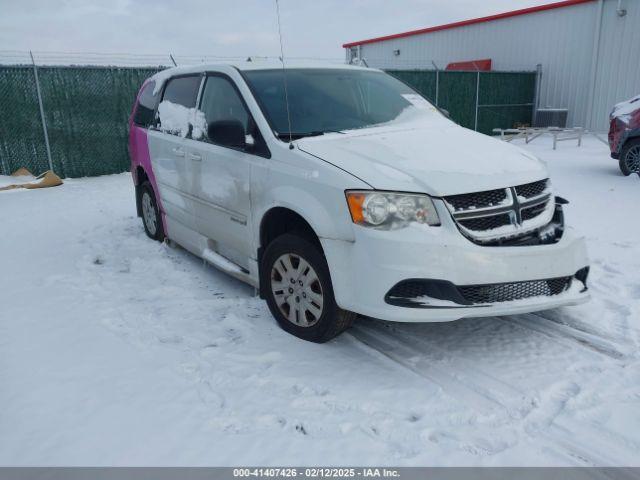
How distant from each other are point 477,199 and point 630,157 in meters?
7.73

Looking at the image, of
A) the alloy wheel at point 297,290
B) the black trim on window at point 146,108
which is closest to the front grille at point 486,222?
the alloy wheel at point 297,290

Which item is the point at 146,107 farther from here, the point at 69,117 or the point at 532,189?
the point at 69,117

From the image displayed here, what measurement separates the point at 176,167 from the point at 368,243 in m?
2.58

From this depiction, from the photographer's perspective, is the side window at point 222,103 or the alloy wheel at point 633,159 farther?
the alloy wheel at point 633,159

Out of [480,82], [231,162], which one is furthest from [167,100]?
[480,82]

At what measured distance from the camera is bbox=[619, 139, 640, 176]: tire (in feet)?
29.9

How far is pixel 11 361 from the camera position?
11.2 ft

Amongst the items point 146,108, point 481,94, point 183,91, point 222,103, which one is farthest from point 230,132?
point 481,94

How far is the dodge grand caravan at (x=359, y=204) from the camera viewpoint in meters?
2.97

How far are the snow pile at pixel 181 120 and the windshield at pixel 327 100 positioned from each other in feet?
2.22

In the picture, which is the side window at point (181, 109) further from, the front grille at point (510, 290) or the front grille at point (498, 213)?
the front grille at point (510, 290)

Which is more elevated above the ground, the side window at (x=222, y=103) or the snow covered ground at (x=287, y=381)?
the side window at (x=222, y=103)

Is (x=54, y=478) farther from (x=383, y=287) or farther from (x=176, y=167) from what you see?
(x=176, y=167)

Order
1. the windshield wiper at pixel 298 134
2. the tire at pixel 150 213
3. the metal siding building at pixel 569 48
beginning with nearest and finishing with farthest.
Answer: the windshield wiper at pixel 298 134 < the tire at pixel 150 213 < the metal siding building at pixel 569 48
